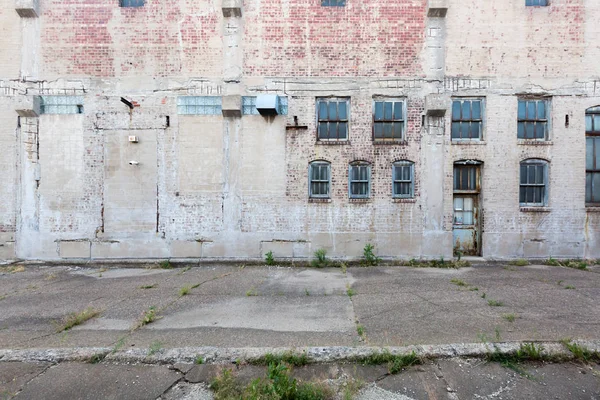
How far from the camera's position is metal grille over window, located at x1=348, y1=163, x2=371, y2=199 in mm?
9344

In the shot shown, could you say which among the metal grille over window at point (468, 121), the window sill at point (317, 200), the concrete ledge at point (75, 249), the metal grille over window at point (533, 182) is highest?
the metal grille over window at point (468, 121)

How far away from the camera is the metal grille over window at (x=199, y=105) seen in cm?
938

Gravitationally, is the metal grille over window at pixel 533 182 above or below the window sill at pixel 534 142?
below

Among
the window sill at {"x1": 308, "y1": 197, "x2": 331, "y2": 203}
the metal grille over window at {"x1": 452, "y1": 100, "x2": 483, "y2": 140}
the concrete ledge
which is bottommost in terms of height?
the concrete ledge

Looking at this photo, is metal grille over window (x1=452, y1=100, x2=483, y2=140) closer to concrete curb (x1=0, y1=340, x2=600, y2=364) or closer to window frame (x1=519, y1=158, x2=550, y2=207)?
window frame (x1=519, y1=158, x2=550, y2=207)

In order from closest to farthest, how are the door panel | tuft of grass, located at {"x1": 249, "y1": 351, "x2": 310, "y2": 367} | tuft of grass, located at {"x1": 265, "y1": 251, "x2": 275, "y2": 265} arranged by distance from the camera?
tuft of grass, located at {"x1": 249, "y1": 351, "x2": 310, "y2": 367} < tuft of grass, located at {"x1": 265, "y1": 251, "x2": 275, "y2": 265} < the door panel

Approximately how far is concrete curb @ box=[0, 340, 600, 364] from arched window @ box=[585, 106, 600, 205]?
7592 millimetres

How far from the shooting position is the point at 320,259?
9.18 meters

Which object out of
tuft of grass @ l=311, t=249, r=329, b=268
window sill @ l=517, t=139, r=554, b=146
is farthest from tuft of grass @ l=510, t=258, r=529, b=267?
tuft of grass @ l=311, t=249, r=329, b=268

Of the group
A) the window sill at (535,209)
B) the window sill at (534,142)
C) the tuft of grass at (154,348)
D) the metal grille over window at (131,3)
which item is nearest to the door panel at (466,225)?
the window sill at (535,209)

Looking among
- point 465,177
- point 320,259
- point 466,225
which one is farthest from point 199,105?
point 466,225

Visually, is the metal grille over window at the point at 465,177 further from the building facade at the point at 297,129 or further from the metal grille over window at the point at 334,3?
the metal grille over window at the point at 334,3

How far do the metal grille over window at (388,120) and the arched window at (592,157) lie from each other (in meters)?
5.58

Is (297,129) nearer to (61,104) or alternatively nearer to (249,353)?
(249,353)
